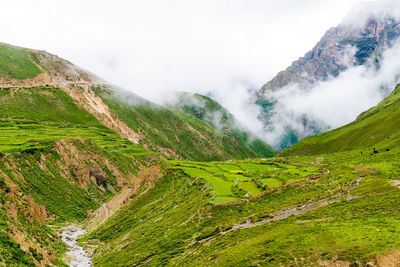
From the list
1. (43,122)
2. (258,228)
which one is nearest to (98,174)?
(43,122)

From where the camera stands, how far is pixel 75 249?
50.5 meters

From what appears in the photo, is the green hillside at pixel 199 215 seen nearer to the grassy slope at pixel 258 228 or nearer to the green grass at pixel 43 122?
the grassy slope at pixel 258 228

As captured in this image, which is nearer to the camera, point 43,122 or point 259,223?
point 259,223

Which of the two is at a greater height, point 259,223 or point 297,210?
point 259,223

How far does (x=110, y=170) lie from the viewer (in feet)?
404

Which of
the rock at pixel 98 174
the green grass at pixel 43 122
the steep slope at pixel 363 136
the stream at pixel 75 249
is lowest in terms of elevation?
the steep slope at pixel 363 136

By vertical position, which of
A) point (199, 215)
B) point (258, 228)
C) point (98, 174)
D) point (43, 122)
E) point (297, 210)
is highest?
point (43, 122)

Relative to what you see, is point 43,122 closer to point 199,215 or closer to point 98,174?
point 98,174

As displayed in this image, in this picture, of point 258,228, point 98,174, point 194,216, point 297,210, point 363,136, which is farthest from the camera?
point 363,136

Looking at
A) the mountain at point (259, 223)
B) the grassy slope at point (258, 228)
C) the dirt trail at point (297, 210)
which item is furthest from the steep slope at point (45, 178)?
the dirt trail at point (297, 210)

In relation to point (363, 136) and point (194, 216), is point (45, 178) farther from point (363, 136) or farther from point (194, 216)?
point (363, 136)

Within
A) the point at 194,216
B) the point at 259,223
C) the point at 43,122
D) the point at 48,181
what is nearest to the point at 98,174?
the point at 48,181

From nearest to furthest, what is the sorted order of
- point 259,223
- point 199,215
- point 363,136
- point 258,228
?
point 258,228 < point 259,223 < point 199,215 < point 363,136

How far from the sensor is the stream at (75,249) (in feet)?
144
